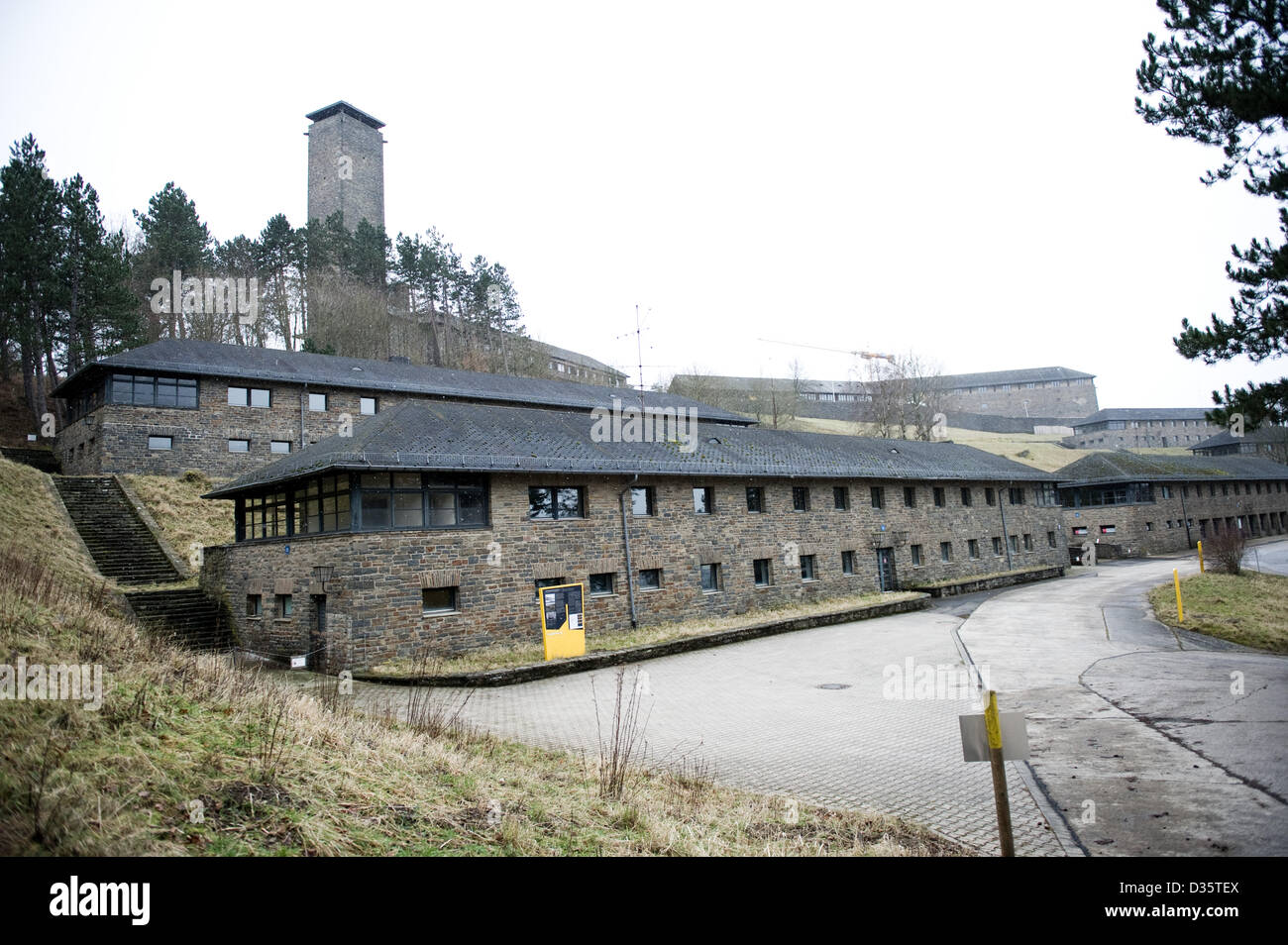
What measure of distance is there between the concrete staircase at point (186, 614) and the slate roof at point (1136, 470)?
44.5 meters

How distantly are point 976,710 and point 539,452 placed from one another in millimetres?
12152

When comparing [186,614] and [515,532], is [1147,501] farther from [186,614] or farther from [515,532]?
[186,614]

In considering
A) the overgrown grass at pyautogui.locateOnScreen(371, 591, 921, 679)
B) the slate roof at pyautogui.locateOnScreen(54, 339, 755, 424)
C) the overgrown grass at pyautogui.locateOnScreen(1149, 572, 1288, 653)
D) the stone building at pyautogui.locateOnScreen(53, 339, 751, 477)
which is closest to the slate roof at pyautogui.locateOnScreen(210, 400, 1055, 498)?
the overgrown grass at pyautogui.locateOnScreen(371, 591, 921, 679)

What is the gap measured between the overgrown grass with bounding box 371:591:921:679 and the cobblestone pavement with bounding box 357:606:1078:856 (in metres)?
0.99

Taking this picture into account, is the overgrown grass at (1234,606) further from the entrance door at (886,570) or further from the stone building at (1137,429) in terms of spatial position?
the stone building at (1137,429)

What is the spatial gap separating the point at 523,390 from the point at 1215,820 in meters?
37.3

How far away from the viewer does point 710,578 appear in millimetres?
21750

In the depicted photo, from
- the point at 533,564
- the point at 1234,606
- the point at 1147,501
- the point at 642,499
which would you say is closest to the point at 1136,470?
the point at 1147,501

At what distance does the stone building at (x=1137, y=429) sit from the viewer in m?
91.5

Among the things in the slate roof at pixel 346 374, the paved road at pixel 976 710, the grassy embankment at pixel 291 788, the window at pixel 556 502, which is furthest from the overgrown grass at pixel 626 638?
the slate roof at pixel 346 374

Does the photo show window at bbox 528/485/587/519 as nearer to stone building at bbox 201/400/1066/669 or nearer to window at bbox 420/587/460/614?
stone building at bbox 201/400/1066/669

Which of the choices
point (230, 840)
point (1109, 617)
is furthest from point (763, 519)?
point (230, 840)

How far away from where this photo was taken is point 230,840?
386 cm

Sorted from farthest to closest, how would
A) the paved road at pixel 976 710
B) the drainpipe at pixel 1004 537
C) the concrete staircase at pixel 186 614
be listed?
the drainpipe at pixel 1004 537, the concrete staircase at pixel 186 614, the paved road at pixel 976 710
